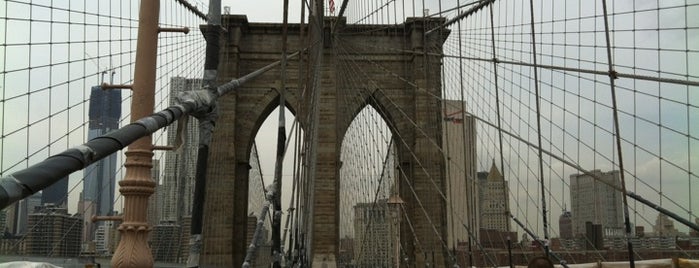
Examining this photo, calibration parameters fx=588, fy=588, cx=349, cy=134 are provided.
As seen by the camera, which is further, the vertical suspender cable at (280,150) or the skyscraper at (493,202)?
the skyscraper at (493,202)

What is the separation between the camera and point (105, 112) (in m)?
4.30

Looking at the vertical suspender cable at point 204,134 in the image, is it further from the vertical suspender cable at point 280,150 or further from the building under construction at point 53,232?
the building under construction at point 53,232

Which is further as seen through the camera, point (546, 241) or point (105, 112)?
point (546, 241)

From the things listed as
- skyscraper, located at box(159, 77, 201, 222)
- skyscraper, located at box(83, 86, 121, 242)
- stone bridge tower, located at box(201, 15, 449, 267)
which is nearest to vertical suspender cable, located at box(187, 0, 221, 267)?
skyscraper, located at box(83, 86, 121, 242)

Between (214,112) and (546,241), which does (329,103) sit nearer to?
(546,241)

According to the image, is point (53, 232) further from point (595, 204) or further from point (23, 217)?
point (595, 204)

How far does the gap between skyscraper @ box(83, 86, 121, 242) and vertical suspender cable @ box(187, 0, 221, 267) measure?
6.02 ft

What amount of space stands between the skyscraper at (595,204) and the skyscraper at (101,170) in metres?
5.03

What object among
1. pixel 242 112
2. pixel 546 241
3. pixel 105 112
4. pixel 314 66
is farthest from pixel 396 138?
pixel 105 112

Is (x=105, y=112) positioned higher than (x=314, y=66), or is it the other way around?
(x=314, y=66)

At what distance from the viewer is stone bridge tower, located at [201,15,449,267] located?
Answer: 17203mm

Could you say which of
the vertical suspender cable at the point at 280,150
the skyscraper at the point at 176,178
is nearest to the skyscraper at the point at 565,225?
the skyscraper at the point at 176,178

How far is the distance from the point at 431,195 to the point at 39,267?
51.0 feet

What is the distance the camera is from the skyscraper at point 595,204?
6992 mm
